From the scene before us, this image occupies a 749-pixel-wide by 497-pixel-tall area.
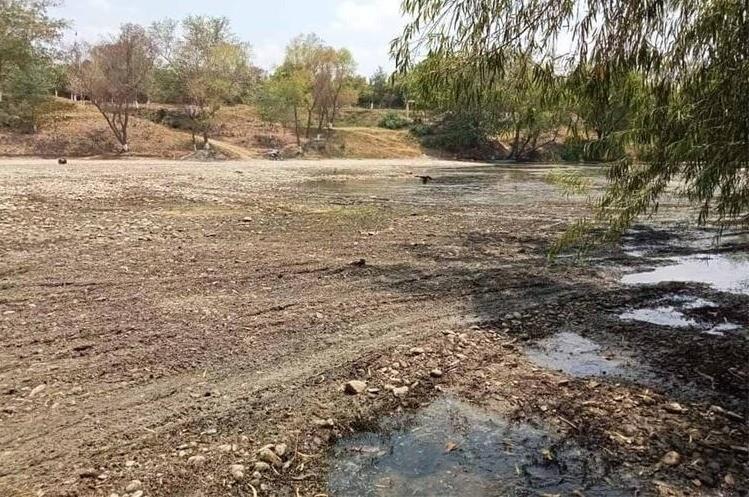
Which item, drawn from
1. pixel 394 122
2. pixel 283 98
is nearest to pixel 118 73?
pixel 283 98

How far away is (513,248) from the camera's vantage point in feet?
40.1

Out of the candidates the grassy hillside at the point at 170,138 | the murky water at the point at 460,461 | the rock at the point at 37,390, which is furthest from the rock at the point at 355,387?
the grassy hillside at the point at 170,138

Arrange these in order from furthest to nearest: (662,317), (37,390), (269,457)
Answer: (662,317) < (37,390) < (269,457)

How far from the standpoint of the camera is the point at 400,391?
5.04 metres

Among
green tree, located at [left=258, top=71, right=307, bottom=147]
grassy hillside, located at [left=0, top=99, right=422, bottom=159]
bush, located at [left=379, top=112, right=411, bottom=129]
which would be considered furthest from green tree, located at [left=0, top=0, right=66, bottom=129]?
bush, located at [left=379, top=112, right=411, bottom=129]

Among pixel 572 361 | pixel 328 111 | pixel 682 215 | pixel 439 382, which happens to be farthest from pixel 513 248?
pixel 328 111

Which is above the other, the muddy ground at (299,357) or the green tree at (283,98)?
the green tree at (283,98)

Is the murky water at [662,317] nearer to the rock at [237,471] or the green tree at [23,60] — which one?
the rock at [237,471]

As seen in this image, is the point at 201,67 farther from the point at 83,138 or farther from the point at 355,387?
the point at 355,387

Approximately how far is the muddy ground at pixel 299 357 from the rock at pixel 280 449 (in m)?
0.03

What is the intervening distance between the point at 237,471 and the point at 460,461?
150 cm

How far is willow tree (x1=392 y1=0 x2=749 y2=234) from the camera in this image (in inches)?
162

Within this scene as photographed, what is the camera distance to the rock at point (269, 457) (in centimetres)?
386

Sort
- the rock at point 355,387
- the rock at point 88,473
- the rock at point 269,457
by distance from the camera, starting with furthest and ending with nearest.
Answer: the rock at point 355,387 < the rock at point 269,457 < the rock at point 88,473
